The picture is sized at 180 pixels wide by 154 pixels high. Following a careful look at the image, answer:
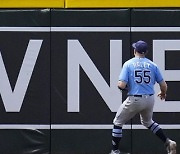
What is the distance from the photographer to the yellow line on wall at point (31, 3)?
9438 millimetres

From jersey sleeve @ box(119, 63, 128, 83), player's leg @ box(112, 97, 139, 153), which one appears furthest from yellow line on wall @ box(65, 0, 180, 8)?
player's leg @ box(112, 97, 139, 153)

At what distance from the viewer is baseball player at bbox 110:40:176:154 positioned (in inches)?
342

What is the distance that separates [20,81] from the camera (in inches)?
374

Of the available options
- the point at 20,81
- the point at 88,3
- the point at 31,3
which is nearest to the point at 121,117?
the point at 20,81

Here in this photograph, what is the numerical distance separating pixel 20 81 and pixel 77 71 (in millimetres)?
939

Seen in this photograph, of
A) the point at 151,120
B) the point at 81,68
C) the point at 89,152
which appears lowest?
the point at 89,152

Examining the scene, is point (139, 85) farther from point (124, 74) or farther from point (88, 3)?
point (88, 3)

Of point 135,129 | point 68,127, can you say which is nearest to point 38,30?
point 68,127

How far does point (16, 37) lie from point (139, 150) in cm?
272

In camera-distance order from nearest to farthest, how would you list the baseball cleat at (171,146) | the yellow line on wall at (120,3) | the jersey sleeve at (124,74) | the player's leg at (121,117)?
1. the jersey sleeve at (124,74)
2. the player's leg at (121,117)
3. the baseball cleat at (171,146)
4. the yellow line on wall at (120,3)

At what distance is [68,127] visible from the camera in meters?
9.59

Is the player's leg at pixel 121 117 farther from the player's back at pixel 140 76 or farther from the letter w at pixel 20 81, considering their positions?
the letter w at pixel 20 81

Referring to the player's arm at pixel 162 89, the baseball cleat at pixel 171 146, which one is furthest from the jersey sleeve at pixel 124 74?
the baseball cleat at pixel 171 146

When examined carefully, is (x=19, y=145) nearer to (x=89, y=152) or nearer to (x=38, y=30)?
(x=89, y=152)
